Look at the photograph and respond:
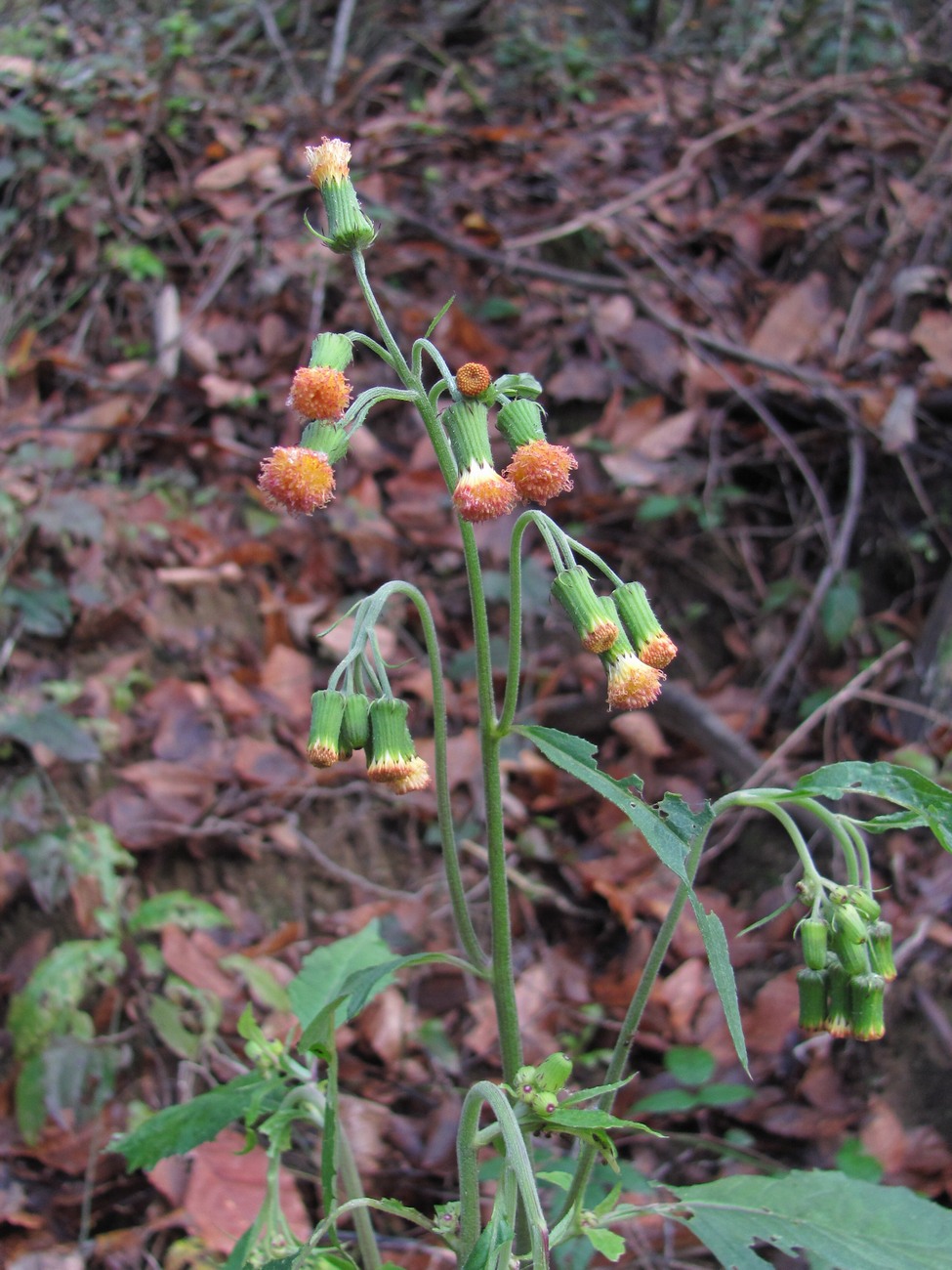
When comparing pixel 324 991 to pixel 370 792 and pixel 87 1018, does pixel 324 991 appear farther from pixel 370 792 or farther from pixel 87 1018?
pixel 370 792

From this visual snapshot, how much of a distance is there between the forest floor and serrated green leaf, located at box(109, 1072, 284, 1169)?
0.62 m

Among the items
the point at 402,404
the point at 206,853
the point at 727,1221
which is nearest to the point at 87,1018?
the point at 206,853

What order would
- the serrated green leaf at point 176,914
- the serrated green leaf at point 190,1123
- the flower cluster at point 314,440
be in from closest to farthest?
the flower cluster at point 314,440, the serrated green leaf at point 190,1123, the serrated green leaf at point 176,914

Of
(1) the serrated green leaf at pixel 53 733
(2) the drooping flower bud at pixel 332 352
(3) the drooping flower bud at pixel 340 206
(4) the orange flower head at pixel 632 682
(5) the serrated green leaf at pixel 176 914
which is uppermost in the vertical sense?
(3) the drooping flower bud at pixel 340 206

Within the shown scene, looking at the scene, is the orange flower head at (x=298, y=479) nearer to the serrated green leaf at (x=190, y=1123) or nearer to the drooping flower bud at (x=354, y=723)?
the drooping flower bud at (x=354, y=723)

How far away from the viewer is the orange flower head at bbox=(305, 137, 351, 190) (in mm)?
1633

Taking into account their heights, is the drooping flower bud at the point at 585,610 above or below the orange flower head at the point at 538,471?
below

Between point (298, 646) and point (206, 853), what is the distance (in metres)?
0.89

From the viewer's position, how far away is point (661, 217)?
4930mm

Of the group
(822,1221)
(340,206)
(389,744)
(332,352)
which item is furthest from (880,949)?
(340,206)

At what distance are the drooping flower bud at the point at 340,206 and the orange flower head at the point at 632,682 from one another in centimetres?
77

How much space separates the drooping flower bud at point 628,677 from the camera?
1576mm

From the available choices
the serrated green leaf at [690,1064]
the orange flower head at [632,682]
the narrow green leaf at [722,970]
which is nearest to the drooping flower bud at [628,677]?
the orange flower head at [632,682]

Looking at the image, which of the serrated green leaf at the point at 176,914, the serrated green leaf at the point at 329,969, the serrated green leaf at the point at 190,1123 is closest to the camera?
the serrated green leaf at the point at 190,1123
